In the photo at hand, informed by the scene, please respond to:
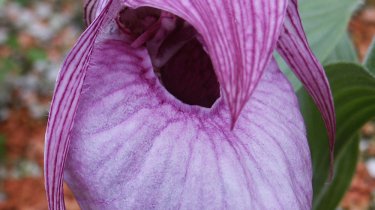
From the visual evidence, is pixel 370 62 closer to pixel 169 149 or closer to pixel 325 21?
pixel 325 21

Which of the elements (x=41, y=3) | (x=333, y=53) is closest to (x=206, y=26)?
(x=333, y=53)

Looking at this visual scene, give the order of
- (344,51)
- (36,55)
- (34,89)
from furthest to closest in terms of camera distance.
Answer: (34,89)
(36,55)
(344,51)

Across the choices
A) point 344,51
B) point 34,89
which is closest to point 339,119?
point 344,51

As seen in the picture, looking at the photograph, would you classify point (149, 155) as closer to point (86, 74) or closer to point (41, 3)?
point (86, 74)

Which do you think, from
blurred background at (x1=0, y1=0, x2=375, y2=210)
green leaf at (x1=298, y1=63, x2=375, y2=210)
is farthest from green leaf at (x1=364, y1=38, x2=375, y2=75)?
blurred background at (x1=0, y1=0, x2=375, y2=210)

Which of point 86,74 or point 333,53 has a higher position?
point 86,74

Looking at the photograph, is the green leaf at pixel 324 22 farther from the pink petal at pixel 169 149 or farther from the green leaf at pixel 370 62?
the pink petal at pixel 169 149
